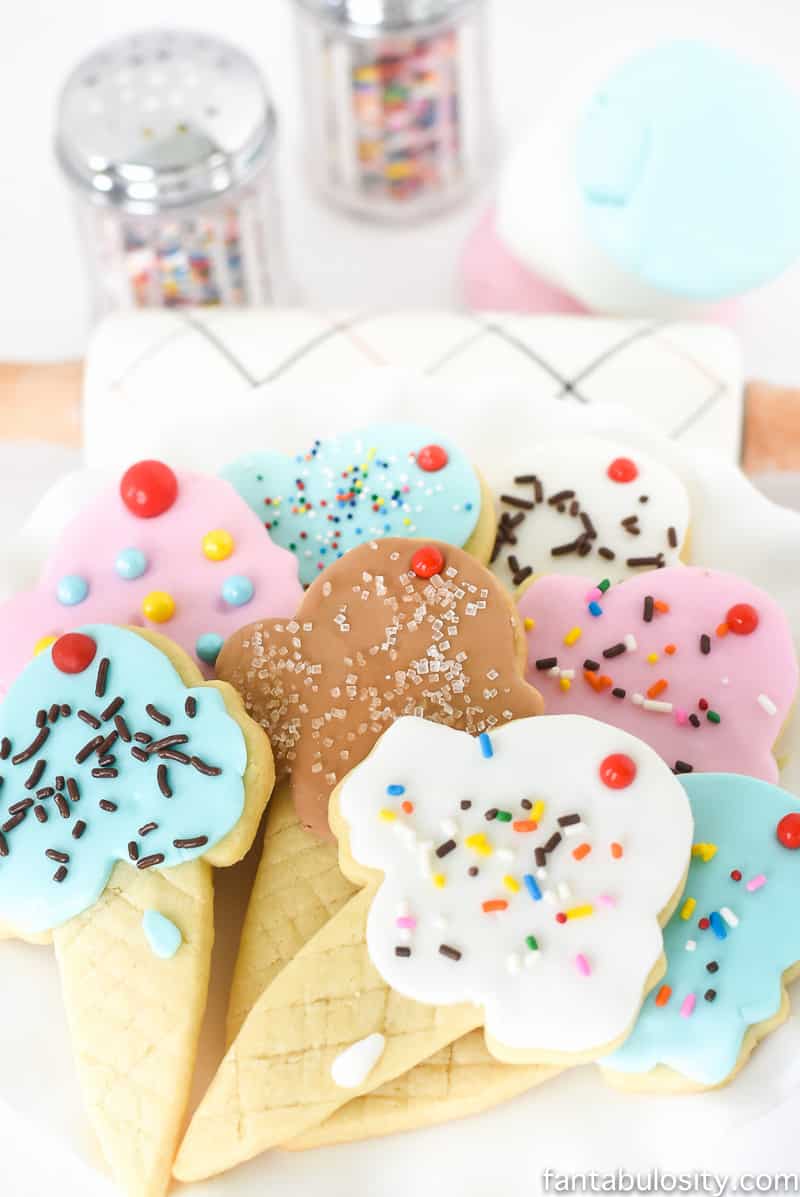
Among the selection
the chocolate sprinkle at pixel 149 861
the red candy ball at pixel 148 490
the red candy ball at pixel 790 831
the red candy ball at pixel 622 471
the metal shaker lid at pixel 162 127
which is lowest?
the red candy ball at pixel 790 831

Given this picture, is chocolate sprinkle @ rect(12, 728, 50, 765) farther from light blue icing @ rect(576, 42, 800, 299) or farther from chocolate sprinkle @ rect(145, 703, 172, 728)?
light blue icing @ rect(576, 42, 800, 299)

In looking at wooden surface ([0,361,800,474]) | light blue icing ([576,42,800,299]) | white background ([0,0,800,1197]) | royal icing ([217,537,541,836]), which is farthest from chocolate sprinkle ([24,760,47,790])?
white background ([0,0,800,1197])

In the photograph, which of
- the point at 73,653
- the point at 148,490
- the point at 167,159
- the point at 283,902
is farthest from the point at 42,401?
the point at 283,902

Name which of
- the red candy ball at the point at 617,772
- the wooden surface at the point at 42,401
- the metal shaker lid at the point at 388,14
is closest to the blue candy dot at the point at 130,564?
the red candy ball at the point at 617,772

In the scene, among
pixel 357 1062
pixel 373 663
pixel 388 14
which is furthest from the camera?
pixel 388 14

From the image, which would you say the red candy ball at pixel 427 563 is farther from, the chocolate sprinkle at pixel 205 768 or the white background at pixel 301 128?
the white background at pixel 301 128

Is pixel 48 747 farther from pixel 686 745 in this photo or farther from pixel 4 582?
pixel 686 745

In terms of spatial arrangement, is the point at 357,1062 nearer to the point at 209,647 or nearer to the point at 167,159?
the point at 209,647

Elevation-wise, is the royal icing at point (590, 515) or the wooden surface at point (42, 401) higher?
the royal icing at point (590, 515)
